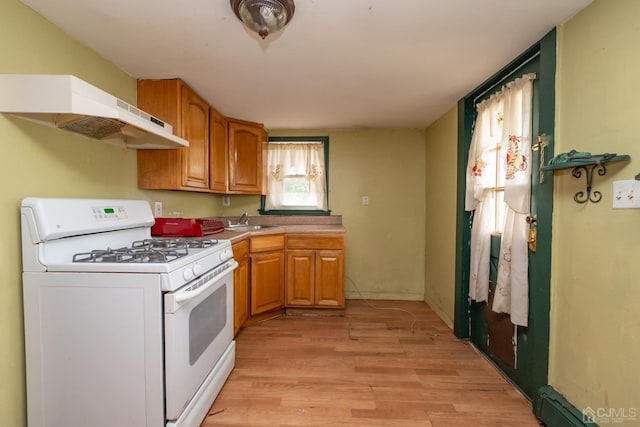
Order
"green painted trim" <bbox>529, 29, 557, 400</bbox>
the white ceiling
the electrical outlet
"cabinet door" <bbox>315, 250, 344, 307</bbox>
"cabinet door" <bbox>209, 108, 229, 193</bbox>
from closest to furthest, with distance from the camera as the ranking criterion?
the electrical outlet < the white ceiling < "green painted trim" <bbox>529, 29, 557, 400</bbox> < "cabinet door" <bbox>209, 108, 229, 193</bbox> < "cabinet door" <bbox>315, 250, 344, 307</bbox>

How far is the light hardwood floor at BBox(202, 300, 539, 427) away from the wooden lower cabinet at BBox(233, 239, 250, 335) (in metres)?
0.17

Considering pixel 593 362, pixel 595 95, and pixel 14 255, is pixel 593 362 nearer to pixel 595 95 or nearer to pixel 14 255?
pixel 595 95

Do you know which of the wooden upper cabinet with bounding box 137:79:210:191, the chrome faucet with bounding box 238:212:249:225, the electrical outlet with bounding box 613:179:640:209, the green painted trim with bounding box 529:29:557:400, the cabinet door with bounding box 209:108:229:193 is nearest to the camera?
the electrical outlet with bounding box 613:179:640:209

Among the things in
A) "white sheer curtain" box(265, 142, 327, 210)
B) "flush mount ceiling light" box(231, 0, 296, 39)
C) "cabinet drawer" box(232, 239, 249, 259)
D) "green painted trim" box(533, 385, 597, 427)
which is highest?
"flush mount ceiling light" box(231, 0, 296, 39)

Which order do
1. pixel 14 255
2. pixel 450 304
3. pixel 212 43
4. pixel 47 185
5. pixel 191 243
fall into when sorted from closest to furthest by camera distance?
pixel 14 255
pixel 47 185
pixel 212 43
pixel 191 243
pixel 450 304

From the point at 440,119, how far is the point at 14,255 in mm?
3215

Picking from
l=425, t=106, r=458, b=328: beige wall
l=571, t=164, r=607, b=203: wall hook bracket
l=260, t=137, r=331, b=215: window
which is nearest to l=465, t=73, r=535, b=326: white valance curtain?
l=571, t=164, r=607, b=203: wall hook bracket

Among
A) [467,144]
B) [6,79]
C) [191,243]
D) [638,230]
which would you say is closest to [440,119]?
[467,144]

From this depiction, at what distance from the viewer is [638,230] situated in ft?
3.45

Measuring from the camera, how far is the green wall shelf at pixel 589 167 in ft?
3.62

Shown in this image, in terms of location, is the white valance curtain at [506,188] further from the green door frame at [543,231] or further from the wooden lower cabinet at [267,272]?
the wooden lower cabinet at [267,272]

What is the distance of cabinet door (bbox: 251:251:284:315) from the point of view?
2590 millimetres

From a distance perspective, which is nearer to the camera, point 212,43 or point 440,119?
point 212,43

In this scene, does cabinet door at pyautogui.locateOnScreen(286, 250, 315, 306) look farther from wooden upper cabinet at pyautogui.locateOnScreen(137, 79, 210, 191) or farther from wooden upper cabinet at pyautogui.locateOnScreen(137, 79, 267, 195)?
wooden upper cabinet at pyautogui.locateOnScreen(137, 79, 210, 191)
